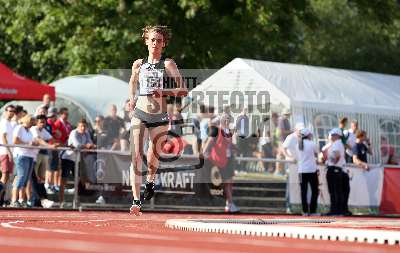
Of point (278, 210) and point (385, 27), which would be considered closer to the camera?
point (278, 210)

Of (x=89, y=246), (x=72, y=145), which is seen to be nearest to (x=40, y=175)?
(x=72, y=145)

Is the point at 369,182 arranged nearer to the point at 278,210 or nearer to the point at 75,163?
the point at 278,210

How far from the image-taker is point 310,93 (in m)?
29.4

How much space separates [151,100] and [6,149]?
23.9 ft

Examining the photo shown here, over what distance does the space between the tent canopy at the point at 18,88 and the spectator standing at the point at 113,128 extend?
89.6 inches

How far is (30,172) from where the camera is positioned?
20984 millimetres

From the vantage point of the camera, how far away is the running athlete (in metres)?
14.3

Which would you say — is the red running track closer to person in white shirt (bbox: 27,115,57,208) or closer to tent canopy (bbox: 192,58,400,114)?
person in white shirt (bbox: 27,115,57,208)

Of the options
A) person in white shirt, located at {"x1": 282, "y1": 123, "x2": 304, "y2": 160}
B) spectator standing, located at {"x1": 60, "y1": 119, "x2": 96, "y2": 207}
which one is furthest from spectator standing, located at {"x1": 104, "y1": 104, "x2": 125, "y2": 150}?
person in white shirt, located at {"x1": 282, "y1": 123, "x2": 304, "y2": 160}

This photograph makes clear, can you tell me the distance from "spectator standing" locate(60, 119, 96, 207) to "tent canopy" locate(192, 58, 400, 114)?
7110 millimetres

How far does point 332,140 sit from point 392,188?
8.03ft

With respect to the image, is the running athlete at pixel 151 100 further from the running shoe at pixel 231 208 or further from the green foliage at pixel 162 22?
the green foliage at pixel 162 22

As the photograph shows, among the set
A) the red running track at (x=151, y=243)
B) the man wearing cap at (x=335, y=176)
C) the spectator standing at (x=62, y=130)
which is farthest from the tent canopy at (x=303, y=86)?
the red running track at (x=151, y=243)

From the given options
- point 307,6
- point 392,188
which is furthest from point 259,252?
point 307,6
